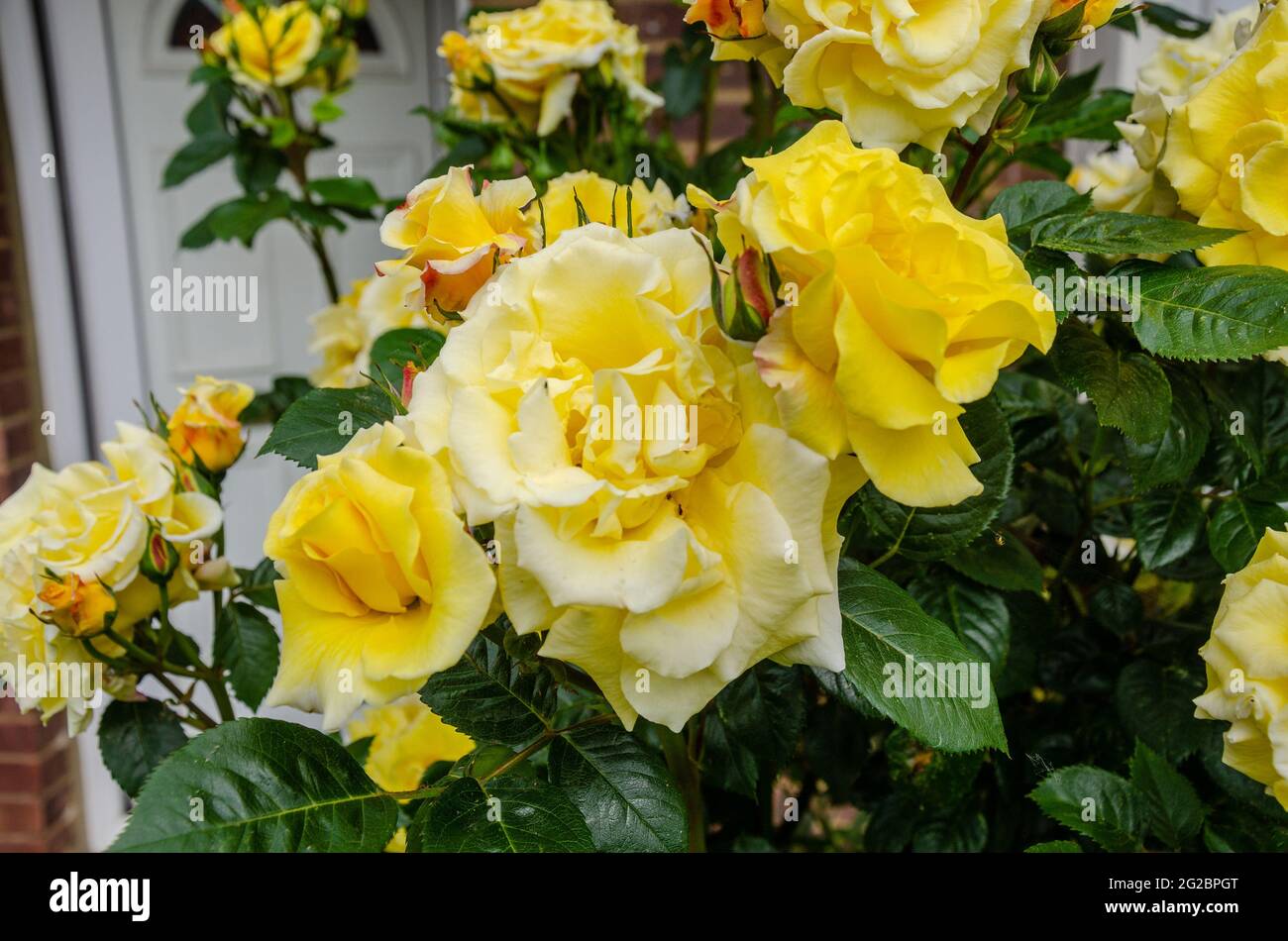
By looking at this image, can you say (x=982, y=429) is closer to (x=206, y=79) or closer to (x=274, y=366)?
(x=206, y=79)

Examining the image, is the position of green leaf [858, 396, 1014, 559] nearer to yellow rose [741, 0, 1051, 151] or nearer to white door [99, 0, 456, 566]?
yellow rose [741, 0, 1051, 151]

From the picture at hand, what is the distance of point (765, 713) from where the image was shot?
607 millimetres

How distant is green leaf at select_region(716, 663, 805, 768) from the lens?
605 millimetres

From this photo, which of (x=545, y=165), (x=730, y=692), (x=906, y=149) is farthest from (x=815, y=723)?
(x=545, y=165)

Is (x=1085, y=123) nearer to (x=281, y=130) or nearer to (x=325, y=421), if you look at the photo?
(x=325, y=421)

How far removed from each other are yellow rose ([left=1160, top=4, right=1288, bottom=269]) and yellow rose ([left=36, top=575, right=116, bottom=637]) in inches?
29.1

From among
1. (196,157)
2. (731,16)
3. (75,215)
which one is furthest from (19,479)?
(731,16)

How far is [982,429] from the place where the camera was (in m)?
0.56

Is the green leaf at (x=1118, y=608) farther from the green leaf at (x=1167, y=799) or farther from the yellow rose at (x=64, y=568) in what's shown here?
the yellow rose at (x=64, y=568)

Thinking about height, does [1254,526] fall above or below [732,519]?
below

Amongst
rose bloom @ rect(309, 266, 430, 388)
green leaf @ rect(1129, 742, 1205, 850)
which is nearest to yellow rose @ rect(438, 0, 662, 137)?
rose bloom @ rect(309, 266, 430, 388)

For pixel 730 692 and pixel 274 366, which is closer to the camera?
pixel 730 692
